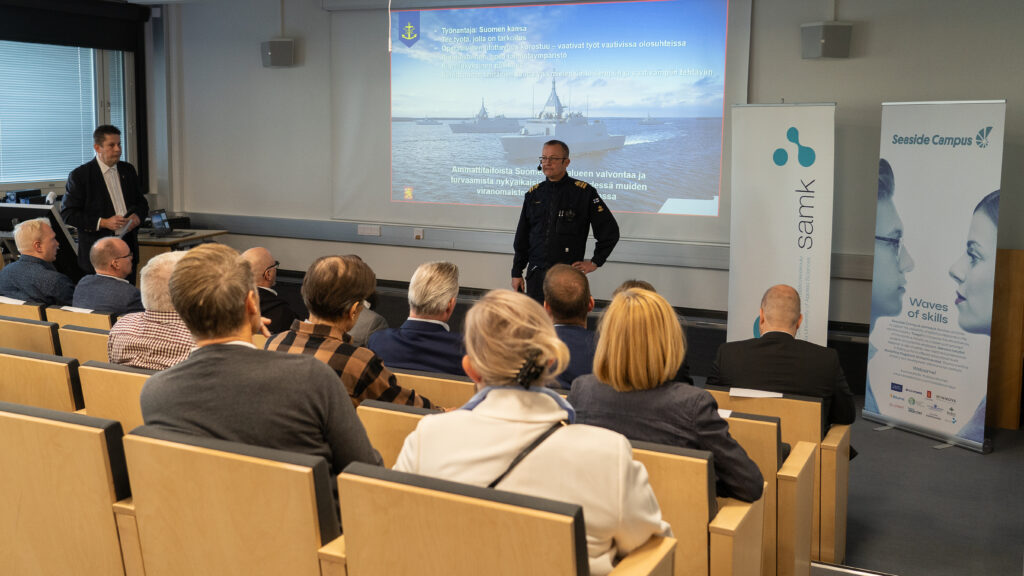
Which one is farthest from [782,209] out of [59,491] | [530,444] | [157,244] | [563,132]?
[157,244]

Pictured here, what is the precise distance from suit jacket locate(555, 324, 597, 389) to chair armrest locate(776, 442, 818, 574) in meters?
0.78

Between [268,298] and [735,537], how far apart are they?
280 cm

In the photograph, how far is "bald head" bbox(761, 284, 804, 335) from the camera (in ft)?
11.3

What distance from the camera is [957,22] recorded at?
230 inches

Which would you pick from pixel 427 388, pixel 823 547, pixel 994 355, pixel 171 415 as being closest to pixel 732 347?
pixel 823 547

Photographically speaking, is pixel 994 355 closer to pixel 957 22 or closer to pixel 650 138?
pixel 957 22

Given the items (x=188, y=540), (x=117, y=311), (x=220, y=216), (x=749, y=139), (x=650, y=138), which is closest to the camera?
(x=188, y=540)

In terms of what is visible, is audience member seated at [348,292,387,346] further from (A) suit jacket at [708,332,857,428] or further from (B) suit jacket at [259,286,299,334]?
(A) suit jacket at [708,332,857,428]

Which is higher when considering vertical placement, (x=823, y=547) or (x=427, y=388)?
(x=427, y=388)

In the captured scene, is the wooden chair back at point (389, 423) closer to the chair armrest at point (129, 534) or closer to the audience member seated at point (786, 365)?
the chair armrest at point (129, 534)

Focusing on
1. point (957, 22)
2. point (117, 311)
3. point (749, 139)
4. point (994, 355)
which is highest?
point (957, 22)

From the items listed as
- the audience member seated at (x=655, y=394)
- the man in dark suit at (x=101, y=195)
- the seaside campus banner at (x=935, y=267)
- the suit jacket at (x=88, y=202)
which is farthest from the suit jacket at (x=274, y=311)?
the seaside campus banner at (x=935, y=267)

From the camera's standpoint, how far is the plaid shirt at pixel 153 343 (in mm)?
3168

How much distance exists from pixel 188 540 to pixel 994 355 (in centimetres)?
477
